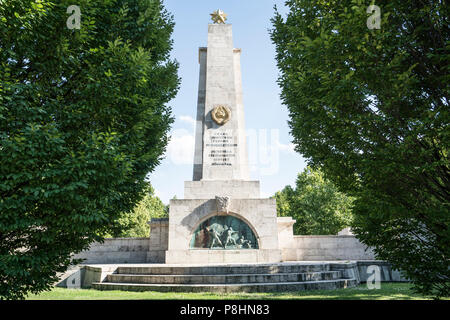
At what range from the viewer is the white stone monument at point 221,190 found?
14867 mm

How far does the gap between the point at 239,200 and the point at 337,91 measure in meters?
10.3

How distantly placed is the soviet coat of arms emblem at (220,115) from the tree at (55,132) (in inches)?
383

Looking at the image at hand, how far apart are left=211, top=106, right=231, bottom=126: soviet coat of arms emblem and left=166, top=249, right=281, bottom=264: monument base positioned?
7386mm

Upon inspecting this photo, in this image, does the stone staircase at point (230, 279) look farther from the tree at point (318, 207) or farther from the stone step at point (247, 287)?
the tree at point (318, 207)

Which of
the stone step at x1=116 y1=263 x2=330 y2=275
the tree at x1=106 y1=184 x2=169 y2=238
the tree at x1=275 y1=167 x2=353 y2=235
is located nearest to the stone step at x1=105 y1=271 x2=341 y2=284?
the stone step at x1=116 y1=263 x2=330 y2=275

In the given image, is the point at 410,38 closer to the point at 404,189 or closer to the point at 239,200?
the point at 404,189

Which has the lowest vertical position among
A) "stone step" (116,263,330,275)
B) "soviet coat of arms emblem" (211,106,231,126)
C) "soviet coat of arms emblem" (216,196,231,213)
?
"stone step" (116,263,330,275)

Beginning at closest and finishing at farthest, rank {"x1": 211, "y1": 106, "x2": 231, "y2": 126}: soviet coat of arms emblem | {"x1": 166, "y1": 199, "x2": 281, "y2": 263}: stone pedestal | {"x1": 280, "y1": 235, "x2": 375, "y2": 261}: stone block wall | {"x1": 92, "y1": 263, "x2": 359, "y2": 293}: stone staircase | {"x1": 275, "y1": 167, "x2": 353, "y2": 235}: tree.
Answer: {"x1": 92, "y1": 263, "x2": 359, "y2": 293}: stone staircase < {"x1": 166, "y1": 199, "x2": 281, "y2": 263}: stone pedestal < {"x1": 280, "y1": 235, "x2": 375, "y2": 261}: stone block wall < {"x1": 211, "y1": 106, "x2": 231, "y2": 126}: soviet coat of arms emblem < {"x1": 275, "y1": 167, "x2": 353, "y2": 235}: tree

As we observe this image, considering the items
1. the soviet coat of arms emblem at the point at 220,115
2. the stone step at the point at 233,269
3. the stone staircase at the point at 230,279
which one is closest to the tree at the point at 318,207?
the soviet coat of arms emblem at the point at 220,115

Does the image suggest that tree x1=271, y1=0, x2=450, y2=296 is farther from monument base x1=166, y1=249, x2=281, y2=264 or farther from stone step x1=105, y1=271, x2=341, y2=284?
monument base x1=166, y1=249, x2=281, y2=264

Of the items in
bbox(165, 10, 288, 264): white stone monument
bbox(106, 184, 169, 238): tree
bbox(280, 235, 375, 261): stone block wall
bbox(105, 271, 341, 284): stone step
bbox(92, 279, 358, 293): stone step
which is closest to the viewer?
bbox(92, 279, 358, 293): stone step

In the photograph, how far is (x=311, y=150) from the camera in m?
8.59

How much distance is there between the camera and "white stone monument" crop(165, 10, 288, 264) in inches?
585
